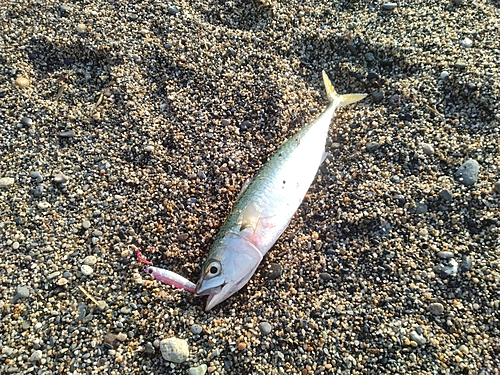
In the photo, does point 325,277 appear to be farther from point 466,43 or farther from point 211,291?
point 466,43

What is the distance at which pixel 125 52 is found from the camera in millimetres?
3854

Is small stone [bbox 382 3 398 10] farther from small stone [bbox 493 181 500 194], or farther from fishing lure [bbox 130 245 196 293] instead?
fishing lure [bbox 130 245 196 293]

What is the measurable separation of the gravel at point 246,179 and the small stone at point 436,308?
2cm

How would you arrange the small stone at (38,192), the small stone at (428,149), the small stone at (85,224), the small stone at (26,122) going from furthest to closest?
the small stone at (26,122) < the small stone at (428,149) < the small stone at (38,192) < the small stone at (85,224)

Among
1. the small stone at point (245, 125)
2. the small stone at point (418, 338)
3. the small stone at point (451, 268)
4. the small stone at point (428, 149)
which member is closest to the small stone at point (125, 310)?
the small stone at point (245, 125)

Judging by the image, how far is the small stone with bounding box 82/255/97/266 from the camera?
9.51 feet

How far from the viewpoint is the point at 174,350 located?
256 centimetres

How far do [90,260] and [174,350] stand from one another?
0.89 meters

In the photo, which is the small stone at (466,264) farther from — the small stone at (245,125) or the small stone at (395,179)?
the small stone at (245,125)

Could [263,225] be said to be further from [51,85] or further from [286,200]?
[51,85]

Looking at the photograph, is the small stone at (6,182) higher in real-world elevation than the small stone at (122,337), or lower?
higher

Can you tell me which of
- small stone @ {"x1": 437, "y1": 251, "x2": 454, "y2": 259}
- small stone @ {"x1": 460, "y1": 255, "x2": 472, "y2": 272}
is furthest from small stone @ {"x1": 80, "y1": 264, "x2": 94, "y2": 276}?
small stone @ {"x1": 460, "y1": 255, "x2": 472, "y2": 272}

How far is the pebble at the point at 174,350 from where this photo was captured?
2.54 meters

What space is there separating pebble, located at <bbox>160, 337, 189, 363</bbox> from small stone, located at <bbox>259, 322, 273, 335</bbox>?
48 cm
